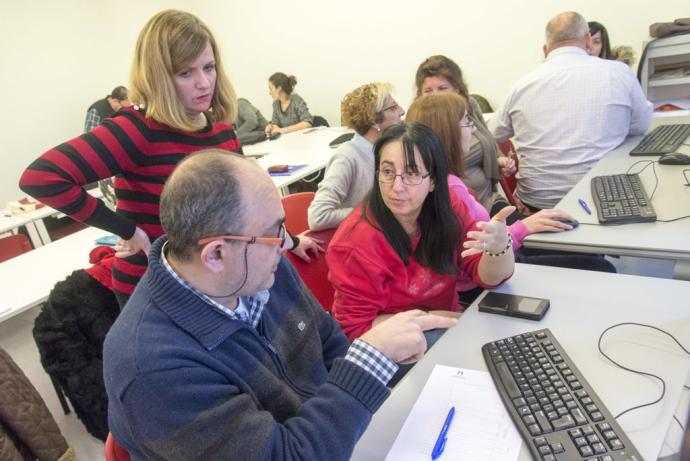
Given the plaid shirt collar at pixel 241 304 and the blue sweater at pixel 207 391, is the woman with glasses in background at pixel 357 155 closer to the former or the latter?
the plaid shirt collar at pixel 241 304

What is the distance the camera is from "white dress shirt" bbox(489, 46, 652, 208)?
230cm

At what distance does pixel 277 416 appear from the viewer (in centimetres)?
95

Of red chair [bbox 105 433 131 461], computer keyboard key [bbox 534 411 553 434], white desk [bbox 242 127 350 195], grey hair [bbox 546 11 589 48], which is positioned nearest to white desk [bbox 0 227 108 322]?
white desk [bbox 242 127 350 195]

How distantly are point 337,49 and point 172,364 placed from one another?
5.72 meters

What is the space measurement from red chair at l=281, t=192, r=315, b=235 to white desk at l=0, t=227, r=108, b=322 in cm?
106

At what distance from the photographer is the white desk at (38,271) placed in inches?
77.0

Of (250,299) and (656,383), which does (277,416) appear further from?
(656,383)

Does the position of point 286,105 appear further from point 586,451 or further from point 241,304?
point 586,451

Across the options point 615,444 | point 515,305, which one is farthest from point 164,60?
point 615,444

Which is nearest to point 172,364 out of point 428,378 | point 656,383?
point 428,378

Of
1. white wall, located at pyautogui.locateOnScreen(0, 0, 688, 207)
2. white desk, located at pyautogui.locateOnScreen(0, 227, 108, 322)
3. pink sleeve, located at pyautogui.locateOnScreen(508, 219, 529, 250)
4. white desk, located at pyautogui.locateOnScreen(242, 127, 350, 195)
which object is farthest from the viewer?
white wall, located at pyautogui.locateOnScreen(0, 0, 688, 207)

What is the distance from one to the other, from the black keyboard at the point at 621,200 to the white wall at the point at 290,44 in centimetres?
316

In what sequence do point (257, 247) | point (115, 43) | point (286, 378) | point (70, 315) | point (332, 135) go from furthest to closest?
point (115, 43)
point (332, 135)
point (70, 315)
point (286, 378)
point (257, 247)

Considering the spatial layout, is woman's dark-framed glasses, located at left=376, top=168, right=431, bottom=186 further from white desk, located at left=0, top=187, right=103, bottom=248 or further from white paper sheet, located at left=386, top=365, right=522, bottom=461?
white desk, located at left=0, top=187, right=103, bottom=248
